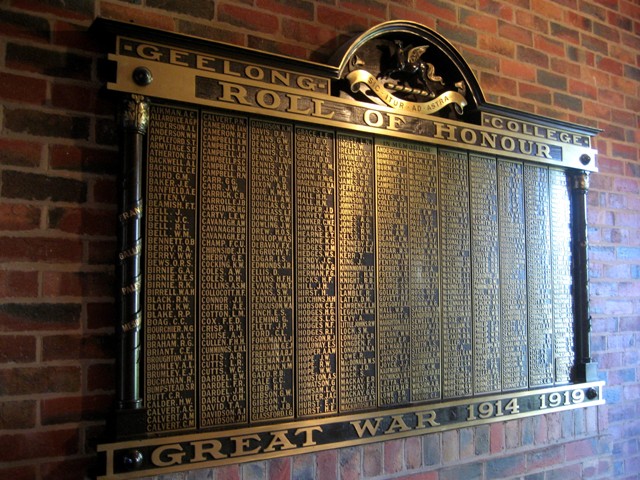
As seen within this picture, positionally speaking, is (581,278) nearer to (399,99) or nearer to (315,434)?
(399,99)

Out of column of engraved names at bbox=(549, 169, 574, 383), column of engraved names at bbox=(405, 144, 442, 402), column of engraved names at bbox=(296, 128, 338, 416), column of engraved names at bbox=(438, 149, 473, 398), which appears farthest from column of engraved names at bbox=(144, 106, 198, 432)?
column of engraved names at bbox=(549, 169, 574, 383)

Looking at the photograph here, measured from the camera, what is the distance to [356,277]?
2.05 meters

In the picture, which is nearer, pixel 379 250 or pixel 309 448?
pixel 309 448

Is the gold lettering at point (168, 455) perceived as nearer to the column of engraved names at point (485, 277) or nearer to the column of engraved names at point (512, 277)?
the column of engraved names at point (485, 277)

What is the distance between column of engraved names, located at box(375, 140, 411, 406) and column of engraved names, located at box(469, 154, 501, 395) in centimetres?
36

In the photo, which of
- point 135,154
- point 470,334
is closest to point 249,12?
point 135,154

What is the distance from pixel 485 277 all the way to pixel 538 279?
0.34 meters

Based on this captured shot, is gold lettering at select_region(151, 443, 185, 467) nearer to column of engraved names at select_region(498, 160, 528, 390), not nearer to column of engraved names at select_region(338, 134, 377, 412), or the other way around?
column of engraved names at select_region(338, 134, 377, 412)

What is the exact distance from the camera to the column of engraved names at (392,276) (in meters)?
2.10

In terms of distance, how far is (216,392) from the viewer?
1.76 m

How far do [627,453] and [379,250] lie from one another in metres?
1.91

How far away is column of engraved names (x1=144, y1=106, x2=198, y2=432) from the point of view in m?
1.68

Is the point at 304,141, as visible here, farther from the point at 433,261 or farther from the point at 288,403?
the point at 288,403

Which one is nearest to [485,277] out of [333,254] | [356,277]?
[356,277]
